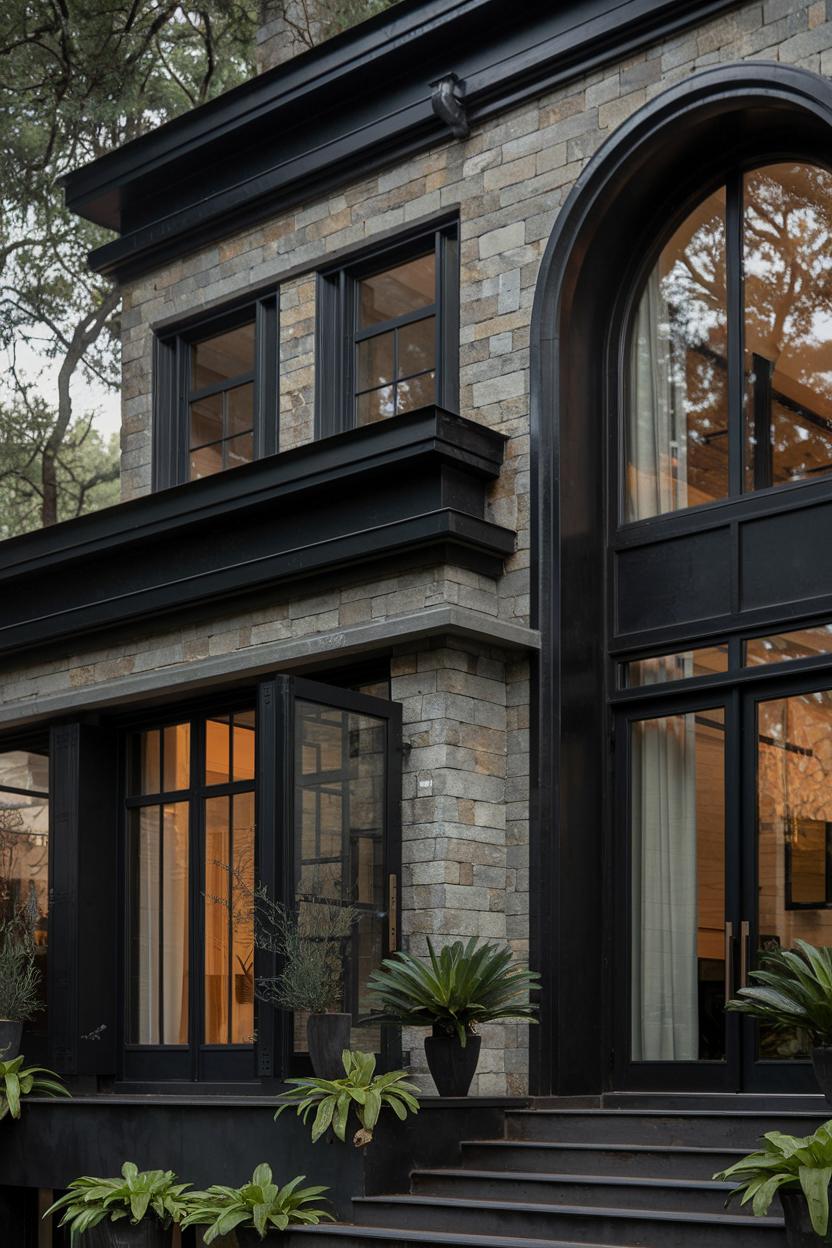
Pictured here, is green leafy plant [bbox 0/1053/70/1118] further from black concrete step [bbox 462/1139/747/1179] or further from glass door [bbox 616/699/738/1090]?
glass door [bbox 616/699/738/1090]

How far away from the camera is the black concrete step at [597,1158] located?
8047mm

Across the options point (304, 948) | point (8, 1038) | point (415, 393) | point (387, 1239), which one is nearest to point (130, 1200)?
point (304, 948)

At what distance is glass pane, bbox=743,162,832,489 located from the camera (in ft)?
32.0

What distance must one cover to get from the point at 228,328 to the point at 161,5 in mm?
6496

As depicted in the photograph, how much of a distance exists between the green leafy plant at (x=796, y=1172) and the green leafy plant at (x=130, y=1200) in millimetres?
3282

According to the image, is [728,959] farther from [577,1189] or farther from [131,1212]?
[131,1212]

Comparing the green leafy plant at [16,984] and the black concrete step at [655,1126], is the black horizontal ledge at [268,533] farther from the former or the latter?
the black concrete step at [655,1126]

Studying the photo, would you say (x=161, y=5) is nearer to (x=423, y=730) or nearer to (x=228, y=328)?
(x=228, y=328)

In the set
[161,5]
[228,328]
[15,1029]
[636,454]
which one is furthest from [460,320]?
[161,5]

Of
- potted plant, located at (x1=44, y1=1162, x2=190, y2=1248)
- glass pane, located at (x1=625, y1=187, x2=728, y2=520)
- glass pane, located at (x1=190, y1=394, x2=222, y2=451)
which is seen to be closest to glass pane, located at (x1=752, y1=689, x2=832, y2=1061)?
glass pane, located at (x1=625, y1=187, x2=728, y2=520)

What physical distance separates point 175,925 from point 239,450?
11.8ft

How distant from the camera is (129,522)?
462 inches

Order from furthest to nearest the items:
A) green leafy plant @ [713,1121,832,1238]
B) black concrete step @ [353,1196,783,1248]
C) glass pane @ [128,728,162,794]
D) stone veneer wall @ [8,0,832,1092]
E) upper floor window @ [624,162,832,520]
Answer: glass pane @ [128,728,162,794] < upper floor window @ [624,162,832,520] < stone veneer wall @ [8,0,832,1092] < black concrete step @ [353,1196,783,1248] < green leafy plant @ [713,1121,832,1238]

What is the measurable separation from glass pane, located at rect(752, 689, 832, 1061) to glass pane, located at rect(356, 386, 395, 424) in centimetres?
360
